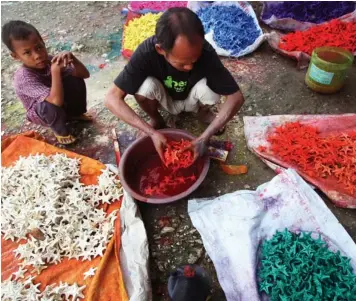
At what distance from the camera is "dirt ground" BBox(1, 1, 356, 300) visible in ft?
8.04

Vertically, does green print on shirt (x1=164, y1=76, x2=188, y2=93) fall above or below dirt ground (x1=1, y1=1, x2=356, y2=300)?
above

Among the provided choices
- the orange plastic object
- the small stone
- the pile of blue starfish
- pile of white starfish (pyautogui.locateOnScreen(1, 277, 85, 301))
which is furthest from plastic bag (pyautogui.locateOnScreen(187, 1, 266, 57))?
pile of white starfish (pyautogui.locateOnScreen(1, 277, 85, 301))

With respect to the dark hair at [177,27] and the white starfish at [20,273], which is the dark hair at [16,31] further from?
the white starfish at [20,273]

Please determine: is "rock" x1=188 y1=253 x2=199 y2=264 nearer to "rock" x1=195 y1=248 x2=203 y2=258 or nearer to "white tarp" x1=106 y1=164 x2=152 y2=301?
"rock" x1=195 y1=248 x2=203 y2=258

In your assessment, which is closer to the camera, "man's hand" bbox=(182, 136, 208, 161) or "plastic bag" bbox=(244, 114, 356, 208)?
"man's hand" bbox=(182, 136, 208, 161)

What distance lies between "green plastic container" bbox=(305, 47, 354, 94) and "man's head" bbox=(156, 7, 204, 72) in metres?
1.84

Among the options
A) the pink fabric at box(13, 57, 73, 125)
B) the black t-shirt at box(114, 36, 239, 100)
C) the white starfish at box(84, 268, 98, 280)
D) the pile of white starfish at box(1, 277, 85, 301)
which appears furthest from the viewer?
the pink fabric at box(13, 57, 73, 125)

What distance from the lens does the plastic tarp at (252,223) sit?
2.09 meters

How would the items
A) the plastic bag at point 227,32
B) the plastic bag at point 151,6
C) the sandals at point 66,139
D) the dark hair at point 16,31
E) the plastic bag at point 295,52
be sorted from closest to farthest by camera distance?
the dark hair at point 16,31 → the sandals at point 66,139 → the plastic bag at point 295,52 → the plastic bag at point 227,32 → the plastic bag at point 151,6

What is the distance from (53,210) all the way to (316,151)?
2.19 meters

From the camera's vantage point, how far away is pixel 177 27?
1918 millimetres

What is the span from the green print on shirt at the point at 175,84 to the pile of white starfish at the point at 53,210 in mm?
899

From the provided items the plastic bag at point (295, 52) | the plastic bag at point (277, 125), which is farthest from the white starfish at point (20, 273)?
the plastic bag at point (295, 52)

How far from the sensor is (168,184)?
2629 mm
